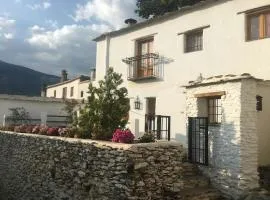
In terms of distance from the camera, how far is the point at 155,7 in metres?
28.9

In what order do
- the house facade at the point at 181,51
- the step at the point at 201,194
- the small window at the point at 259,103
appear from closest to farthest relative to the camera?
the step at the point at 201,194 < the small window at the point at 259,103 < the house facade at the point at 181,51

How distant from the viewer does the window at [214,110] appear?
1284 centimetres

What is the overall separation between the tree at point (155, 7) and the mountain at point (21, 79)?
1913 inches

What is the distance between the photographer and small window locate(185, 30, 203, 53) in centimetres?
1725

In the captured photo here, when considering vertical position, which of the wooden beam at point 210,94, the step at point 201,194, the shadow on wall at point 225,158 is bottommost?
the step at point 201,194

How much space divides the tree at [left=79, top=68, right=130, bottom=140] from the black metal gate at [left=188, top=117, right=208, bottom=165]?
2342 mm

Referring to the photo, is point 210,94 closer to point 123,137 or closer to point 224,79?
point 224,79

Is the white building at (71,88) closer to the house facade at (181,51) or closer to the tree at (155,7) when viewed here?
the tree at (155,7)

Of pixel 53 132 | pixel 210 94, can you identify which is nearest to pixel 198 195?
pixel 210 94

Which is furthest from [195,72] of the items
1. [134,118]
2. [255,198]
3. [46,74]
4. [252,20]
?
[46,74]

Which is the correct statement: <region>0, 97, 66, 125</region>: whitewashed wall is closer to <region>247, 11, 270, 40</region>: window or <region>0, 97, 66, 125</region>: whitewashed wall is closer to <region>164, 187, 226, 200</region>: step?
<region>247, 11, 270, 40</region>: window

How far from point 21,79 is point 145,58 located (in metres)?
69.2

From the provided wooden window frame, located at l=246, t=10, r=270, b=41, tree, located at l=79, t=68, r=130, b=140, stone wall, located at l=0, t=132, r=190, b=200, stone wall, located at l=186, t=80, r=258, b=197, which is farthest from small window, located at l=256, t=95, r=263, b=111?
tree, located at l=79, t=68, r=130, b=140

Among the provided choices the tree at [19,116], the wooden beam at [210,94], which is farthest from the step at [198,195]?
the tree at [19,116]
